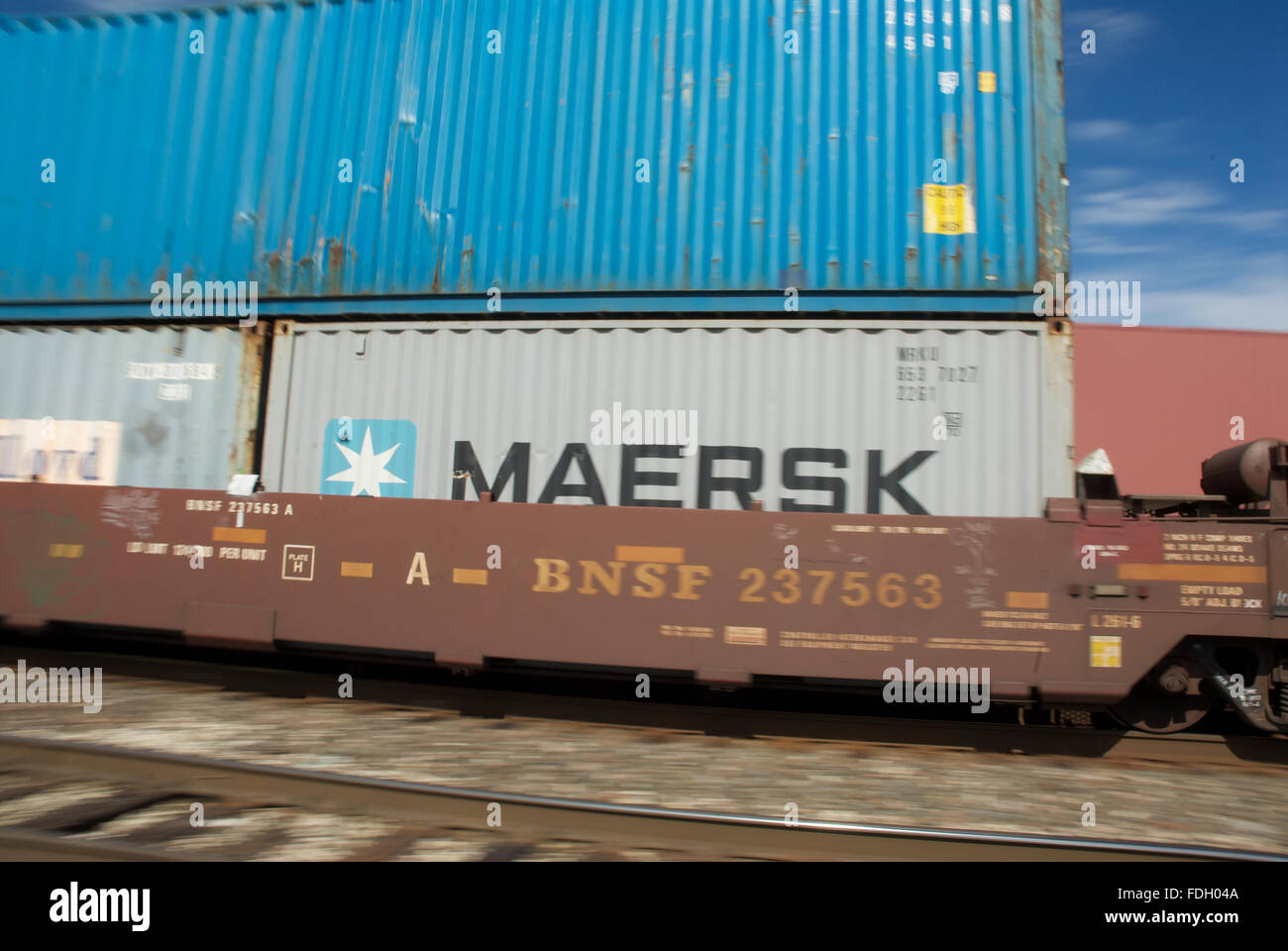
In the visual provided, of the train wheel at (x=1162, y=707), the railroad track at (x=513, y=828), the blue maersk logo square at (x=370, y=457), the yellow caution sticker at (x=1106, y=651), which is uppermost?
the blue maersk logo square at (x=370, y=457)

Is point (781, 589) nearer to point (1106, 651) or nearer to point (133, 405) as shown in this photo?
point (1106, 651)

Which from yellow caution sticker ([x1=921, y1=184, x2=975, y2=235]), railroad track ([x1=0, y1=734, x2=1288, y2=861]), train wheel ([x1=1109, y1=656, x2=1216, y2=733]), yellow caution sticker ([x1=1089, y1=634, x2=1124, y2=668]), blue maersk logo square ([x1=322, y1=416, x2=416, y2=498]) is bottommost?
railroad track ([x1=0, y1=734, x2=1288, y2=861])

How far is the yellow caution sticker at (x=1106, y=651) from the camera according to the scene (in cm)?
444

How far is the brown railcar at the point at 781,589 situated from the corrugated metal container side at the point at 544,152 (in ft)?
6.93

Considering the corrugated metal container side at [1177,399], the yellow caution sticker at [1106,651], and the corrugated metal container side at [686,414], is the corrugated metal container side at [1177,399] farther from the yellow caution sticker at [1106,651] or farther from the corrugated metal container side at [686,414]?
the yellow caution sticker at [1106,651]

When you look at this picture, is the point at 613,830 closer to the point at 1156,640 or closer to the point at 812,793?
the point at 812,793

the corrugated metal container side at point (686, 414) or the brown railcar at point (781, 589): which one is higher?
the corrugated metal container side at point (686, 414)

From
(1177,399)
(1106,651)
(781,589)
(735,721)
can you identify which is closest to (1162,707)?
(1106,651)

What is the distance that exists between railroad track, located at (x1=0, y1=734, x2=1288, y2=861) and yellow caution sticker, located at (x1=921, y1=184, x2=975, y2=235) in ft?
15.2

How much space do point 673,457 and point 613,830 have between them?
9.85ft

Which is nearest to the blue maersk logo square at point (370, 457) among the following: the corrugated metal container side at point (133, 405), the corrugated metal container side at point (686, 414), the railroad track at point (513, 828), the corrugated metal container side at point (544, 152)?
the corrugated metal container side at point (686, 414)

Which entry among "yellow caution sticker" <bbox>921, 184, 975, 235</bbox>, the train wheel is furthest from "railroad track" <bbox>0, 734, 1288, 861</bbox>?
"yellow caution sticker" <bbox>921, 184, 975, 235</bbox>

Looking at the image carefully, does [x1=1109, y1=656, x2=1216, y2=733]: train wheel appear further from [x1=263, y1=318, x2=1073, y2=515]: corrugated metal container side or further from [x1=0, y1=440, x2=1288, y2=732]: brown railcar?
[x1=263, y1=318, x2=1073, y2=515]: corrugated metal container side

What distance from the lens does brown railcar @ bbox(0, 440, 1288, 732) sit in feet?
14.6
